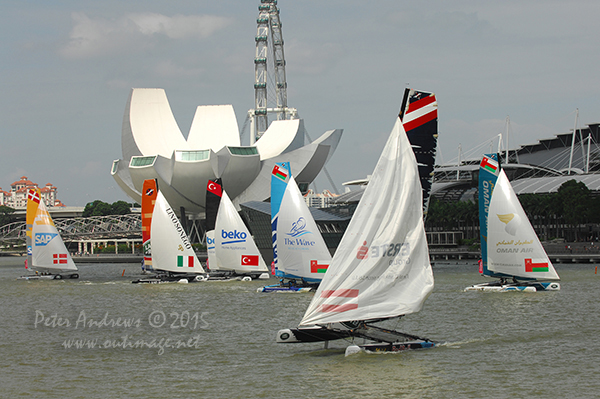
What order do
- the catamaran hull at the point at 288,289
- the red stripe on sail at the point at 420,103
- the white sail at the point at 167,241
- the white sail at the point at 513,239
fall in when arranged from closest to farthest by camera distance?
1. the red stripe on sail at the point at 420,103
2. the white sail at the point at 513,239
3. the catamaran hull at the point at 288,289
4. the white sail at the point at 167,241

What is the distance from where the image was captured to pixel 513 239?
1283 inches

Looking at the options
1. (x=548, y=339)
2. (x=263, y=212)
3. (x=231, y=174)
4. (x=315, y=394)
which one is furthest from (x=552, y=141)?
(x=315, y=394)

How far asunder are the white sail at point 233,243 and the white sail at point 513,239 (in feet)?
55.2

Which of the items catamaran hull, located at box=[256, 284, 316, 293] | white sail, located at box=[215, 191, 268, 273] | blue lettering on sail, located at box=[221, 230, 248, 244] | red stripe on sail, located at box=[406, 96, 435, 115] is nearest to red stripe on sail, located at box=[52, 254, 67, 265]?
white sail, located at box=[215, 191, 268, 273]

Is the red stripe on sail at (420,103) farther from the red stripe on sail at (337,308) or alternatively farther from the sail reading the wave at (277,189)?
the sail reading the wave at (277,189)

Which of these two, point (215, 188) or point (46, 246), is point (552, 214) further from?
point (46, 246)

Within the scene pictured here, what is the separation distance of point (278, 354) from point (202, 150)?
78.7 m

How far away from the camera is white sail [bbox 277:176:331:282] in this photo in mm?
33312

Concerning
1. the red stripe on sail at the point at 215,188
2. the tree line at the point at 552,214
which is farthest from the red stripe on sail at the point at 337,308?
the tree line at the point at 552,214

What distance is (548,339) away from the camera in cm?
2098

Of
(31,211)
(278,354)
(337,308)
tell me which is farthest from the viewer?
(31,211)

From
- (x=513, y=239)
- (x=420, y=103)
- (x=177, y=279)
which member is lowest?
(x=177, y=279)

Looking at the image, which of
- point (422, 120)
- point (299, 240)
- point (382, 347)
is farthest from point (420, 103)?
point (299, 240)

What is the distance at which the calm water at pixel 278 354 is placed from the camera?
15594 millimetres
